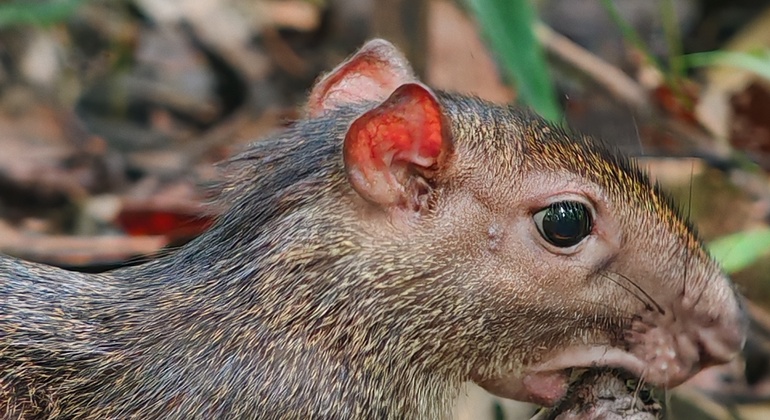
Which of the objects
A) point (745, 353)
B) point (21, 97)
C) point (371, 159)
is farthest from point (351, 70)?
point (21, 97)

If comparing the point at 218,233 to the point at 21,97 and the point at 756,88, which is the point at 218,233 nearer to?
the point at 756,88

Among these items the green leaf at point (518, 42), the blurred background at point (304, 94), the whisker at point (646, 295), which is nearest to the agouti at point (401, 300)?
the whisker at point (646, 295)

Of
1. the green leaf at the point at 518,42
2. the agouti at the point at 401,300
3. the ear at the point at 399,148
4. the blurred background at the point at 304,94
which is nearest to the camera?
the ear at the point at 399,148

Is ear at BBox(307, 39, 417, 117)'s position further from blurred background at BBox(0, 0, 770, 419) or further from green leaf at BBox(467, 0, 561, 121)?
green leaf at BBox(467, 0, 561, 121)

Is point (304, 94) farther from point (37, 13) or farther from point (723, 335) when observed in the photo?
point (723, 335)

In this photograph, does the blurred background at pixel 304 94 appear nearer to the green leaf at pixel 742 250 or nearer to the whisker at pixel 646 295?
the green leaf at pixel 742 250

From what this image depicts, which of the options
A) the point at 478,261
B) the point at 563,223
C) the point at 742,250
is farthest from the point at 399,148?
the point at 742,250
